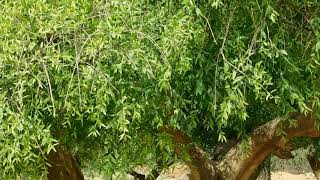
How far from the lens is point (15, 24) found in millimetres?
3154

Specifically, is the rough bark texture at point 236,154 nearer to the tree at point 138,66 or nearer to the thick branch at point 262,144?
the thick branch at point 262,144

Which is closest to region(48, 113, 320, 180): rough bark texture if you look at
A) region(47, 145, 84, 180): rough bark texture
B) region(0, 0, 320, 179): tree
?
region(47, 145, 84, 180): rough bark texture

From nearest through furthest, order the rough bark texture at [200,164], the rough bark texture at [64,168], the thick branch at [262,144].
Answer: the thick branch at [262,144] < the rough bark texture at [200,164] < the rough bark texture at [64,168]

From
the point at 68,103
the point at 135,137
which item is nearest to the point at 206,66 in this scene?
the point at 135,137

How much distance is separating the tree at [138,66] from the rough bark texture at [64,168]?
157 cm

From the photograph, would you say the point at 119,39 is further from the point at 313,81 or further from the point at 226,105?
the point at 313,81

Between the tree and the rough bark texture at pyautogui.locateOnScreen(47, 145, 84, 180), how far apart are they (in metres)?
1.57

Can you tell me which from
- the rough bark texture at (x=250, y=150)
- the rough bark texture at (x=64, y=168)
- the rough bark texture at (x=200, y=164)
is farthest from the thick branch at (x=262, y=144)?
the rough bark texture at (x=64, y=168)

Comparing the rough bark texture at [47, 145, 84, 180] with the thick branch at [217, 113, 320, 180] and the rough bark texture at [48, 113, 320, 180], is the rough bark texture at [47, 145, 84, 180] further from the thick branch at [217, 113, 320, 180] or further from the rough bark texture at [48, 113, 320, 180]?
the thick branch at [217, 113, 320, 180]

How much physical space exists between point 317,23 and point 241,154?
2.09 meters

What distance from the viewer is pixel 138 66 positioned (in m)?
3.14

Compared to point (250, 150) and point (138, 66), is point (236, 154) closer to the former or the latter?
→ point (250, 150)

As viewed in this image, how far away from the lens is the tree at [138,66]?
3035mm

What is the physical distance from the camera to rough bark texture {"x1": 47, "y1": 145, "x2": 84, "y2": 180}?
543 cm
